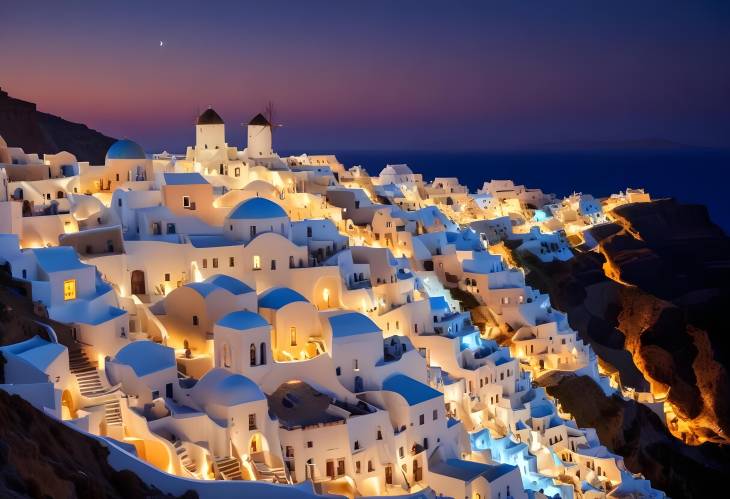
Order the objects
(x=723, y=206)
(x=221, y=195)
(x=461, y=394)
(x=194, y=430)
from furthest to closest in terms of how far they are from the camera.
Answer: (x=723, y=206)
(x=221, y=195)
(x=461, y=394)
(x=194, y=430)

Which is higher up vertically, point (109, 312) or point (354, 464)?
point (109, 312)

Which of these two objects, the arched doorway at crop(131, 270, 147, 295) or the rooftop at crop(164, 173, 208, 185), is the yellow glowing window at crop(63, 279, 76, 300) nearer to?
the arched doorway at crop(131, 270, 147, 295)

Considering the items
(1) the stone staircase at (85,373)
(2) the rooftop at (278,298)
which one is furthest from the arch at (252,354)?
(1) the stone staircase at (85,373)

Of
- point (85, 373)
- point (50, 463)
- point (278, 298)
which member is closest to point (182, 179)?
point (278, 298)

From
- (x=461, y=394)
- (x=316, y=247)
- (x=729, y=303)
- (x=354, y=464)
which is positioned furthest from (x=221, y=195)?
(x=729, y=303)

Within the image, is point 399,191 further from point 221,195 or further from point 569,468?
point 569,468
